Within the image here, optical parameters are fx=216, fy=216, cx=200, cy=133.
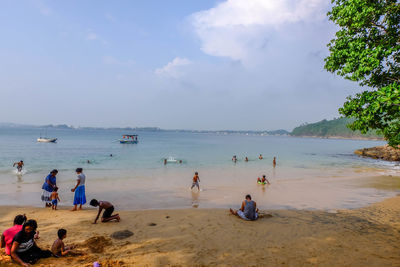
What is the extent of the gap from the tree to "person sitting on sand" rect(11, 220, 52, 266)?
10468mm

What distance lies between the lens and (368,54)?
23.1 feet

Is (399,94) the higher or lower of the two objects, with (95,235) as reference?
higher

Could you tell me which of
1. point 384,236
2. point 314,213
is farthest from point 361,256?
point 314,213

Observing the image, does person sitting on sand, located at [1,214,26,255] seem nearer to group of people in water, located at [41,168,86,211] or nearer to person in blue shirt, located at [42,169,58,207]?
group of people in water, located at [41,168,86,211]

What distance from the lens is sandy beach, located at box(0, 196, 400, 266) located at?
668 centimetres

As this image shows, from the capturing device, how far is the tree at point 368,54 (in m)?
6.94

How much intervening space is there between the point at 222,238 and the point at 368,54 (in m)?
8.09

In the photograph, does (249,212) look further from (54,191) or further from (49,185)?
(49,185)

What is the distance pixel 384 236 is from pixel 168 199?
1155cm

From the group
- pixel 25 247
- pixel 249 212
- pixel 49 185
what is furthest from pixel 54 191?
pixel 249 212

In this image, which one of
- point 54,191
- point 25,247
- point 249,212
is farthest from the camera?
point 54,191

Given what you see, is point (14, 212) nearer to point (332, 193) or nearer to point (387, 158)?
point (332, 193)

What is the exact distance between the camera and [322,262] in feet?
21.9

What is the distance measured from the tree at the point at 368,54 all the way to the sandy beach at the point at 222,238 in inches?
167
